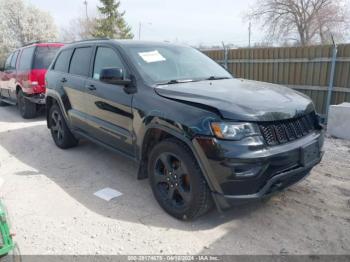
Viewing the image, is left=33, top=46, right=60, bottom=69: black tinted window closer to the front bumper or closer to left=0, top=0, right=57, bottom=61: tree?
the front bumper

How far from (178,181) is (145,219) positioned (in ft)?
1.85

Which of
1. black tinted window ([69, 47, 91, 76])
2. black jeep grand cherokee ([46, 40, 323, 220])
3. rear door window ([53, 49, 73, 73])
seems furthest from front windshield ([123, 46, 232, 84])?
rear door window ([53, 49, 73, 73])

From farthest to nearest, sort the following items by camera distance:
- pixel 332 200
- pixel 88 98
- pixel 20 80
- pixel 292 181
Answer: pixel 20 80 → pixel 88 98 → pixel 332 200 → pixel 292 181

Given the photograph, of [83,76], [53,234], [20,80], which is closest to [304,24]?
[20,80]

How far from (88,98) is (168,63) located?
1.34 meters

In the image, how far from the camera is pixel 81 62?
481 centimetres

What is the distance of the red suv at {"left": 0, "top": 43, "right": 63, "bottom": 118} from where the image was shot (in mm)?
8109

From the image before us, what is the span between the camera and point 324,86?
7398 mm

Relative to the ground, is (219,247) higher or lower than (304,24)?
lower

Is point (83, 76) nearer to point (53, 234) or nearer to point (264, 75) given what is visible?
point (53, 234)

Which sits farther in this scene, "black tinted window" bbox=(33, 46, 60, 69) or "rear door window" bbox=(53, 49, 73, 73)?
"black tinted window" bbox=(33, 46, 60, 69)

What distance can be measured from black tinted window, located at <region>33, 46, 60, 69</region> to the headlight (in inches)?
272

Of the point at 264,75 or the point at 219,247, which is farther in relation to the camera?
the point at 264,75

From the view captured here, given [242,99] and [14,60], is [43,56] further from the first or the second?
[242,99]
